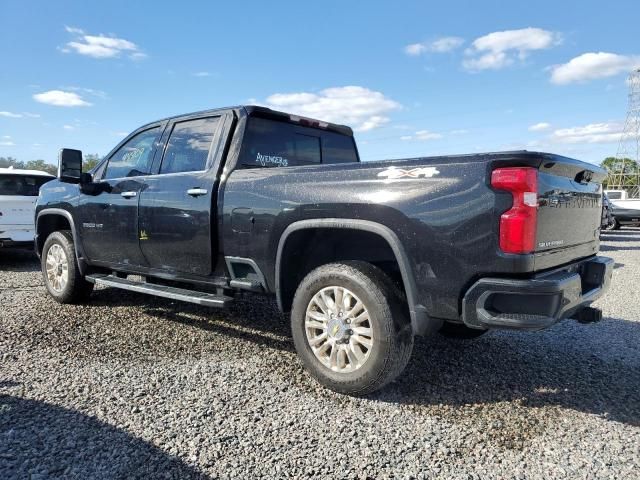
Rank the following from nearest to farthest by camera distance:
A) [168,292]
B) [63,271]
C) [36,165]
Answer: [168,292] → [63,271] → [36,165]

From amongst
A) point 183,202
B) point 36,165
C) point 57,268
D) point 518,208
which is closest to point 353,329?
point 518,208

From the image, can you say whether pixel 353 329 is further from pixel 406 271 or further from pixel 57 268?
pixel 57 268

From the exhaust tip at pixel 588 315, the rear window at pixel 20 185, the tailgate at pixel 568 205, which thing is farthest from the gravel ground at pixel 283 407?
the rear window at pixel 20 185

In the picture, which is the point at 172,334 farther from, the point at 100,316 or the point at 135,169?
the point at 135,169

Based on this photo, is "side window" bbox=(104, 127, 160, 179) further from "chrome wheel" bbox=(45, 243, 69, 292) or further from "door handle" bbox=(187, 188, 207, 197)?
"chrome wheel" bbox=(45, 243, 69, 292)

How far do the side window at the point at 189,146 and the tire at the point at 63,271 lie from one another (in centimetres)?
181

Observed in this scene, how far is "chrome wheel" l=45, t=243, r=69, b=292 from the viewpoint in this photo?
5652mm

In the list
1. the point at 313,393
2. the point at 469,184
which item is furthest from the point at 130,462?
the point at 469,184

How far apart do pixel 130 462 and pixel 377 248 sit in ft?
6.75

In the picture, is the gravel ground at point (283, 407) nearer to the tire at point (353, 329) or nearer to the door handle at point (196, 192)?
the tire at point (353, 329)

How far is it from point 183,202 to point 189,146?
612mm

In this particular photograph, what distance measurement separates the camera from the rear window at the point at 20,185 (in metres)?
8.68

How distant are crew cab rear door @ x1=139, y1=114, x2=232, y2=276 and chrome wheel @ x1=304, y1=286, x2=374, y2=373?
1108 mm

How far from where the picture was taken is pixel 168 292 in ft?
14.1
